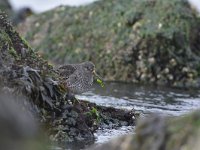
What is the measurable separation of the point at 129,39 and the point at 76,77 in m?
5.77

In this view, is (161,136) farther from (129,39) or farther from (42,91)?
(129,39)

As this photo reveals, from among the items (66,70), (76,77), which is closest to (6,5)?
(66,70)

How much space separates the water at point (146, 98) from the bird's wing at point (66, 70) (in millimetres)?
1378

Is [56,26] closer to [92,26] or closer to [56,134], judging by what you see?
[92,26]

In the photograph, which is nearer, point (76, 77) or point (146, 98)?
point (76, 77)

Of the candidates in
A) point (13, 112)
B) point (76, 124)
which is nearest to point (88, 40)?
point (76, 124)

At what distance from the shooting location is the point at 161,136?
5020mm

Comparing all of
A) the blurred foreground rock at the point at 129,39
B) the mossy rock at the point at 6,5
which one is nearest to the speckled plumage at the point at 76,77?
the blurred foreground rock at the point at 129,39

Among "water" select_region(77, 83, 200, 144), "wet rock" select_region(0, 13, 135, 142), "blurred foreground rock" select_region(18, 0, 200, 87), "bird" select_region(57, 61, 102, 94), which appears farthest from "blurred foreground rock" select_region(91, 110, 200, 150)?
"blurred foreground rock" select_region(18, 0, 200, 87)

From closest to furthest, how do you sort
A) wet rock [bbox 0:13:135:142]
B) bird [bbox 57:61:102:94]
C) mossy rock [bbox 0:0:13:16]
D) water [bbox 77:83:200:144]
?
1. wet rock [bbox 0:13:135:142]
2. bird [bbox 57:61:102:94]
3. water [bbox 77:83:200:144]
4. mossy rock [bbox 0:0:13:16]

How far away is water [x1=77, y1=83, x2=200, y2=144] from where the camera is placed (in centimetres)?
1134

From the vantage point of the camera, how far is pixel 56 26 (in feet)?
56.7

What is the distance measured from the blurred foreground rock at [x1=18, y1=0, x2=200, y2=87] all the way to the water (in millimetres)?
719

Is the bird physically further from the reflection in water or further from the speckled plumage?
the reflection in water
